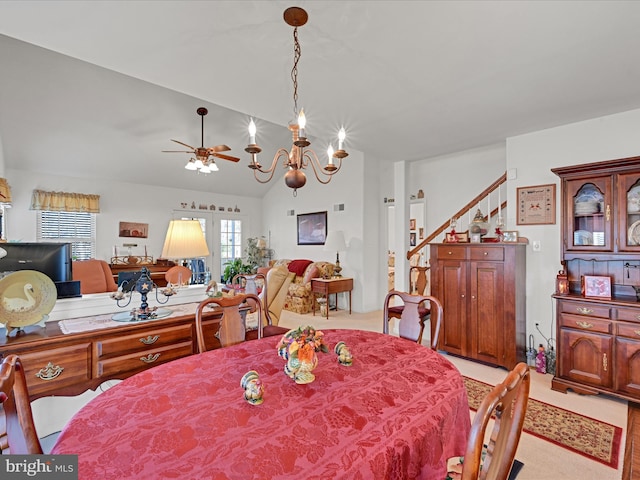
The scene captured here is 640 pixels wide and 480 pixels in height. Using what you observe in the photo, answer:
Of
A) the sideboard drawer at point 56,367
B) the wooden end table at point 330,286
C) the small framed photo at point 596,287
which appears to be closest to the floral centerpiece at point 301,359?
the sideboard drawer at point 56,367

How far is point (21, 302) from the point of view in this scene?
1693 mm

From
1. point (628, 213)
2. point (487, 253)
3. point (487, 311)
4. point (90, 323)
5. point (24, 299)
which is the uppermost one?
point (628, 213)

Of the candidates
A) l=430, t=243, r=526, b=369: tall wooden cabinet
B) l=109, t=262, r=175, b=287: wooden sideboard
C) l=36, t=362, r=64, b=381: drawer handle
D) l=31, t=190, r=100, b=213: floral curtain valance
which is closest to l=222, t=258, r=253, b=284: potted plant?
l=109, t=262, r=175, b=287: wooden sideboard

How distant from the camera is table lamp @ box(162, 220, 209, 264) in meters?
2.20

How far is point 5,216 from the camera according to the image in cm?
532

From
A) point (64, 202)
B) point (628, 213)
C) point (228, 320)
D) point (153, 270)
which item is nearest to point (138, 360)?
point (228, 320)

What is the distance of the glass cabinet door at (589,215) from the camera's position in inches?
108

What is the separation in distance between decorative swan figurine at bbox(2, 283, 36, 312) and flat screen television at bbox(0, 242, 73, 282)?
1.54 feet

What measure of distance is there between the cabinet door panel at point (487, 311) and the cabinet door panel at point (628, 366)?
878 millimetres

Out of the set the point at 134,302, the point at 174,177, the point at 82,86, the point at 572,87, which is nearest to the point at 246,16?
the point at 134,302

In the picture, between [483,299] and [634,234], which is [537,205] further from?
[483,299]

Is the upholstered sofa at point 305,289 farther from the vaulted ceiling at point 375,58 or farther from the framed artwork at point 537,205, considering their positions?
the framed artwork at point 537,205

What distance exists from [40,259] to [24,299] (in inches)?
20.8

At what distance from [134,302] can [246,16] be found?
2.10m
